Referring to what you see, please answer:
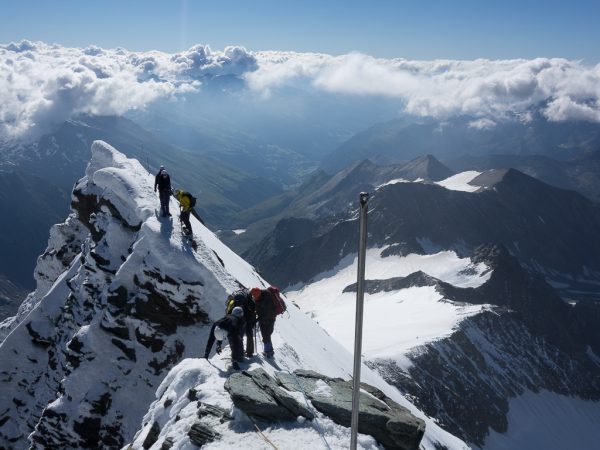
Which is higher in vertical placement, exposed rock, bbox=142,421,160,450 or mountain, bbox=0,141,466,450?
mountain, bbox=0,141,466,450

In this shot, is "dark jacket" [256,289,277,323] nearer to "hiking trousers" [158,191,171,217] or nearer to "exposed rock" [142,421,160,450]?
"exposed rock" [142,421,160,450]

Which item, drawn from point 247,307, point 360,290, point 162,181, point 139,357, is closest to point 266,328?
point 247,307

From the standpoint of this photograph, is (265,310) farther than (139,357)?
No

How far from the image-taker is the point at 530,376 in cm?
12012

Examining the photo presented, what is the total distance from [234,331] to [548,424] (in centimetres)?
11008

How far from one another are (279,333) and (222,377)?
9416mm

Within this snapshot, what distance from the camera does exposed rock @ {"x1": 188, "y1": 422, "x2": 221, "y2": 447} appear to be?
17.6 m

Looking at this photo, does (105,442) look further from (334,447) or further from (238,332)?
(334,447)

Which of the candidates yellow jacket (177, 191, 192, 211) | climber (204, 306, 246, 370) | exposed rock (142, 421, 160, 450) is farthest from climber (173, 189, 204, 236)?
exposed rock (142, 421, 160, 450)

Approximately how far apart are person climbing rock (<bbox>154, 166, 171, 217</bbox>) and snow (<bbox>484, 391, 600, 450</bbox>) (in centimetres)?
8036

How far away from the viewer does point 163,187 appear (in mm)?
37438

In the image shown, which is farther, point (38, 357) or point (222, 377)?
point (38, 357)

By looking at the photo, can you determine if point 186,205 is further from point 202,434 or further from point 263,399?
point 202,434

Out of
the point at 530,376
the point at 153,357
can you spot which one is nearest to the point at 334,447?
the point at 153,357
